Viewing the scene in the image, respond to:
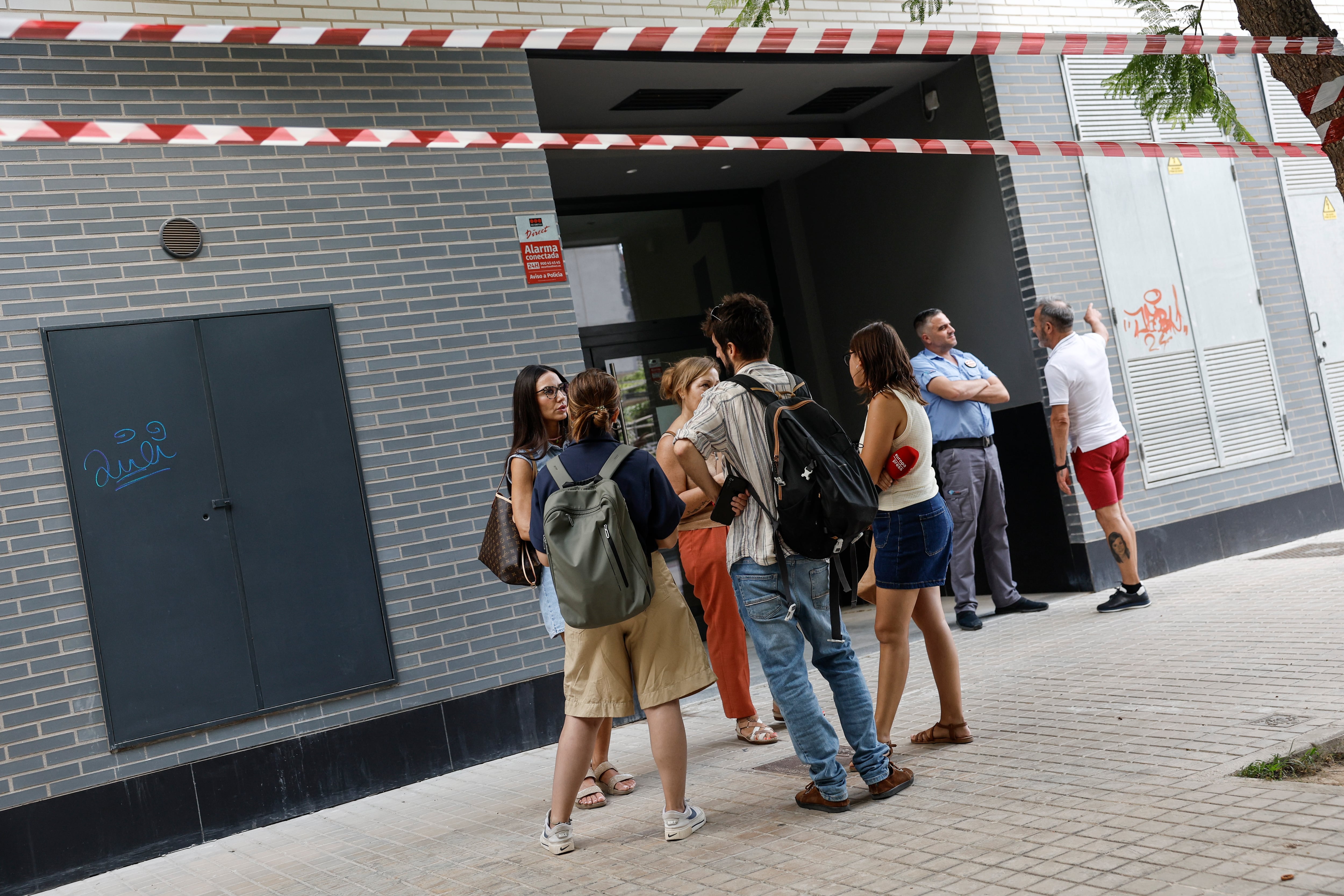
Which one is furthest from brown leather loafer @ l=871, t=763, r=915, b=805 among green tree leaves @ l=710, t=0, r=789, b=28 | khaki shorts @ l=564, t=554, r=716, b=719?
green tree leaves @ l=710, t=0, r=789, b=28

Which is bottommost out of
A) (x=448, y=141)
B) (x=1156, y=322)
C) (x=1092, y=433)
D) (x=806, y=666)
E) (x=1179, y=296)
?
(x=806, y=666)

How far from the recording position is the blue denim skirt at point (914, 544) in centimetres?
431

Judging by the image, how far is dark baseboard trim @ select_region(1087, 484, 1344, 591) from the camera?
8102 mm

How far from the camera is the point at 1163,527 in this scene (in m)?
8.29

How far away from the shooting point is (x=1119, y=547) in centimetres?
711

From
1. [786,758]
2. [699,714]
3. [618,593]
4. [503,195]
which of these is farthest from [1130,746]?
[503,195]

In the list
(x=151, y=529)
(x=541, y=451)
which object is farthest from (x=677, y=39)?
(x=151, y=529)

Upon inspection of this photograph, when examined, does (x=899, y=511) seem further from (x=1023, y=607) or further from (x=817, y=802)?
(x=1023, y=607)

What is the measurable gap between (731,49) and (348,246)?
2.35 meters

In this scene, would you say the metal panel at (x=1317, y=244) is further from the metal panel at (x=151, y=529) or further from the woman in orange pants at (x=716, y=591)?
the metal panel at (x=151, y=529)

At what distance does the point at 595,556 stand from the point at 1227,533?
6682mm

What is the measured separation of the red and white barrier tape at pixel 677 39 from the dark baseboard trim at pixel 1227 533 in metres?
3.68

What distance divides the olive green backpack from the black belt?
4151 mm

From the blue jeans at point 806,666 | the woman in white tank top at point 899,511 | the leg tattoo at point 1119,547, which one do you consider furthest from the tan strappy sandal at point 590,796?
the leg tattoo at point 1119,547
